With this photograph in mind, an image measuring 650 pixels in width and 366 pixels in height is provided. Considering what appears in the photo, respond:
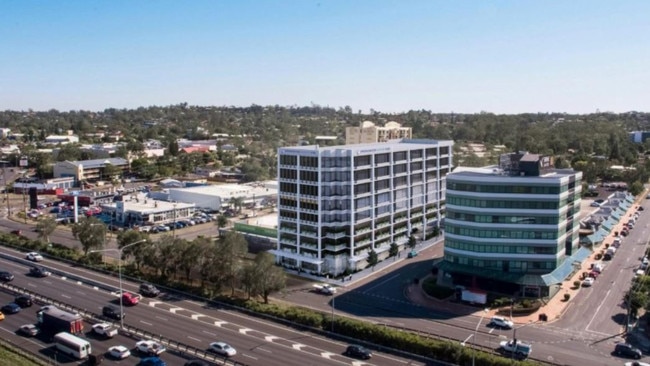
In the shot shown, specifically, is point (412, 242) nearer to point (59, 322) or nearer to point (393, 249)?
point (393, 249)

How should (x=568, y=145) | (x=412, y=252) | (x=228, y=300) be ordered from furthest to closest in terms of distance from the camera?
(x=568, y=145), (x=412, y=252), (x=228, y=300)

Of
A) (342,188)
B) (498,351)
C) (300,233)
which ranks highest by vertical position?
(342,188)

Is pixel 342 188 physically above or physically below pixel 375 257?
above

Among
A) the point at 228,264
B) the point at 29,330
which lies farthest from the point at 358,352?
the point at 29,330

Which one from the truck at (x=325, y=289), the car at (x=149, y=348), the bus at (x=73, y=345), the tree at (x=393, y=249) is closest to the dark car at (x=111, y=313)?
the bus at (x=73, y=345)

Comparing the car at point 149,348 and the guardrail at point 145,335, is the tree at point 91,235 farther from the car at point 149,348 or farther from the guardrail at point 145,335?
the car at point 149,348

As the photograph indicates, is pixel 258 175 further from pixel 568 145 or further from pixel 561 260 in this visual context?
pixel 568 145

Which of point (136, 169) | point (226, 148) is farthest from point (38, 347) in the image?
point (226, 148)

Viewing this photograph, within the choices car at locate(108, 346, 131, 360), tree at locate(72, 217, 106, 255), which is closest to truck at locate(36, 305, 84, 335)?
car at locate(108, 346, 131, 360)
